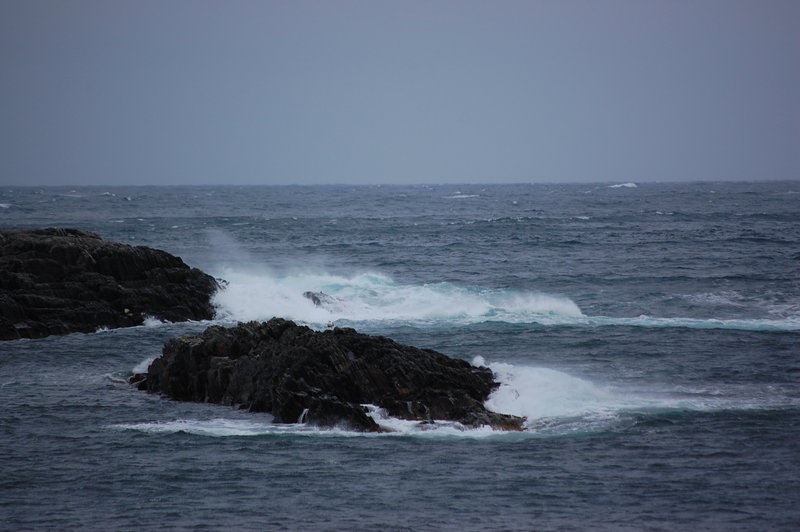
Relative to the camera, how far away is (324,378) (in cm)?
1797

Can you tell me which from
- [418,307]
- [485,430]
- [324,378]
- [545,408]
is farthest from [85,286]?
[545,408]

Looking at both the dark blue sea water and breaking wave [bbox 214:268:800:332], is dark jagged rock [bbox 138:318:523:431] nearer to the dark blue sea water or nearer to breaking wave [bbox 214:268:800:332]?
the dark blue sea water

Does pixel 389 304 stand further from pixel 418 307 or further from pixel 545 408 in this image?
pixel 545 408

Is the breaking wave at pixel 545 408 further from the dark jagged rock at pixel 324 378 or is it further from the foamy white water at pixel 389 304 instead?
the foamy white water at pixel 389 304

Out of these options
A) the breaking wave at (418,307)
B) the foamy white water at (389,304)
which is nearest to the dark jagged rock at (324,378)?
the breaking wave at (418,307)

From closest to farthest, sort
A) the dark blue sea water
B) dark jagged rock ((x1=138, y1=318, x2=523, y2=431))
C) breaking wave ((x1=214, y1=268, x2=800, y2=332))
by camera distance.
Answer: the dark blue sea water, dark jagged rock ((x1=138, y1=318, x2=523, y2=431)), breaking wave ((x1=214, y1=268, x2=800, y2=332))

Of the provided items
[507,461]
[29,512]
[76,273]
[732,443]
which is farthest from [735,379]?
[76,273]

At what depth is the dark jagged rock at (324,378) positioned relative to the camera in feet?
57.5

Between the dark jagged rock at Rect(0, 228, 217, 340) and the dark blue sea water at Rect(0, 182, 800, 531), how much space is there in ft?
2.94

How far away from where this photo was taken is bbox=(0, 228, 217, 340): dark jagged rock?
2667cm

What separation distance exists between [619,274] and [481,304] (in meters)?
10.2

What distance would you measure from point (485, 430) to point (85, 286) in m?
16.9

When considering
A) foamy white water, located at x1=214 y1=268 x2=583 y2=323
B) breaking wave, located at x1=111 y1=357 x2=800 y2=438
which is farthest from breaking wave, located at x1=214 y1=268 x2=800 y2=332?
breaking wave, located at x1=111 y1=357 x2=800 y2=438

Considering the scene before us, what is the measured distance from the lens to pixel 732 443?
15945mm
